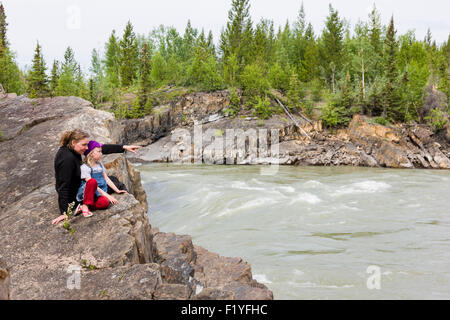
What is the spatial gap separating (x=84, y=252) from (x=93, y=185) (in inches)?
42.9

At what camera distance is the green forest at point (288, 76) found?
31.9 metres

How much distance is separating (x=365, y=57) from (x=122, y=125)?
1193 inches

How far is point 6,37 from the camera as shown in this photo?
49.8 metres

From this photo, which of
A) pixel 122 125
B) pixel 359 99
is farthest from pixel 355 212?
pixel 122 125

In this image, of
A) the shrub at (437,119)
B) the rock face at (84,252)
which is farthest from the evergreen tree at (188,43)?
the rock face at (84,252)

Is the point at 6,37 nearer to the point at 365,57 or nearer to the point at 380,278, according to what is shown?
the point at 365,57

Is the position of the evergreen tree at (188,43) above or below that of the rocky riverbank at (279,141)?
above

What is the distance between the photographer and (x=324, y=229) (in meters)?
9.48

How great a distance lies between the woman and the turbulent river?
3.86m

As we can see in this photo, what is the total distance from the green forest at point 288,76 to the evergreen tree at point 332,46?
0.13 m

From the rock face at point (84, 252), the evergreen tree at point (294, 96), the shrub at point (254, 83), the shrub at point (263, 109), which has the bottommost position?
the rock face at point (84, 252)

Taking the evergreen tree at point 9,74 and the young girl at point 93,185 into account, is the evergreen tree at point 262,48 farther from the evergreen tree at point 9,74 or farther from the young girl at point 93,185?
the young girl at point 93,185

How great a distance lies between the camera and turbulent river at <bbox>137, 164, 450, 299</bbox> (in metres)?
6.06
